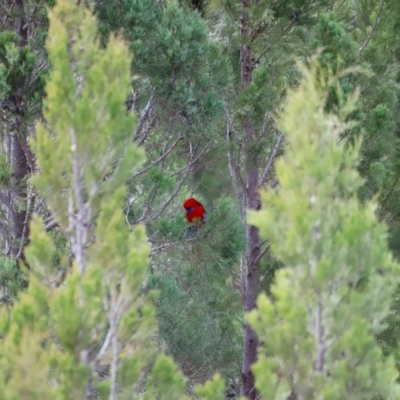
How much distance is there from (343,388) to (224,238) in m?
2.54

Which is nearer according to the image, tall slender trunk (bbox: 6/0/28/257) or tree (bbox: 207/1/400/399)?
tall slender trunk (bbox: 6/0/28/257)

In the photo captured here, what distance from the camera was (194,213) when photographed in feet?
16.9

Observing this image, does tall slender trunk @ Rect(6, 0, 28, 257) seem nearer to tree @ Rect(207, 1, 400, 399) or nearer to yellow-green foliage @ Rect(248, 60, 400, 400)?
tree @ Rect(207, 1, 400, 399)

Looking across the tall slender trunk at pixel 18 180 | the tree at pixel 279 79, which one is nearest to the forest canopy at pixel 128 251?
the tall slender trunk at pixel 18 180

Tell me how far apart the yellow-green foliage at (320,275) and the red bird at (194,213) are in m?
2.47

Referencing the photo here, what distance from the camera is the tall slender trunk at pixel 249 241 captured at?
18.9ft

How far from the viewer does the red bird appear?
16.3 feet

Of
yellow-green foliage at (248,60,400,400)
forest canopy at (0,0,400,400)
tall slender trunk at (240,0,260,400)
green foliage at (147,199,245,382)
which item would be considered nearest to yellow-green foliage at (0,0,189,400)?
forest canopy at (0,0,400,400)

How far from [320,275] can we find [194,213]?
285cm

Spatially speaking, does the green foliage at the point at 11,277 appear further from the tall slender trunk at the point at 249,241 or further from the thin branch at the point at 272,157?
the thin branch at the point at 272,157

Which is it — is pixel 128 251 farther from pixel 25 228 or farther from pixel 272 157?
pixel 272 157

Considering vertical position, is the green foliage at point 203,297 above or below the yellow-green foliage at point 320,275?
above

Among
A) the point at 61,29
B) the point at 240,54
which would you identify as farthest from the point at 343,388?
the point at 240,54

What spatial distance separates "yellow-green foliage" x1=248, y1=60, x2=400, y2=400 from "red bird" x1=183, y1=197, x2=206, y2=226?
247 centimetres
